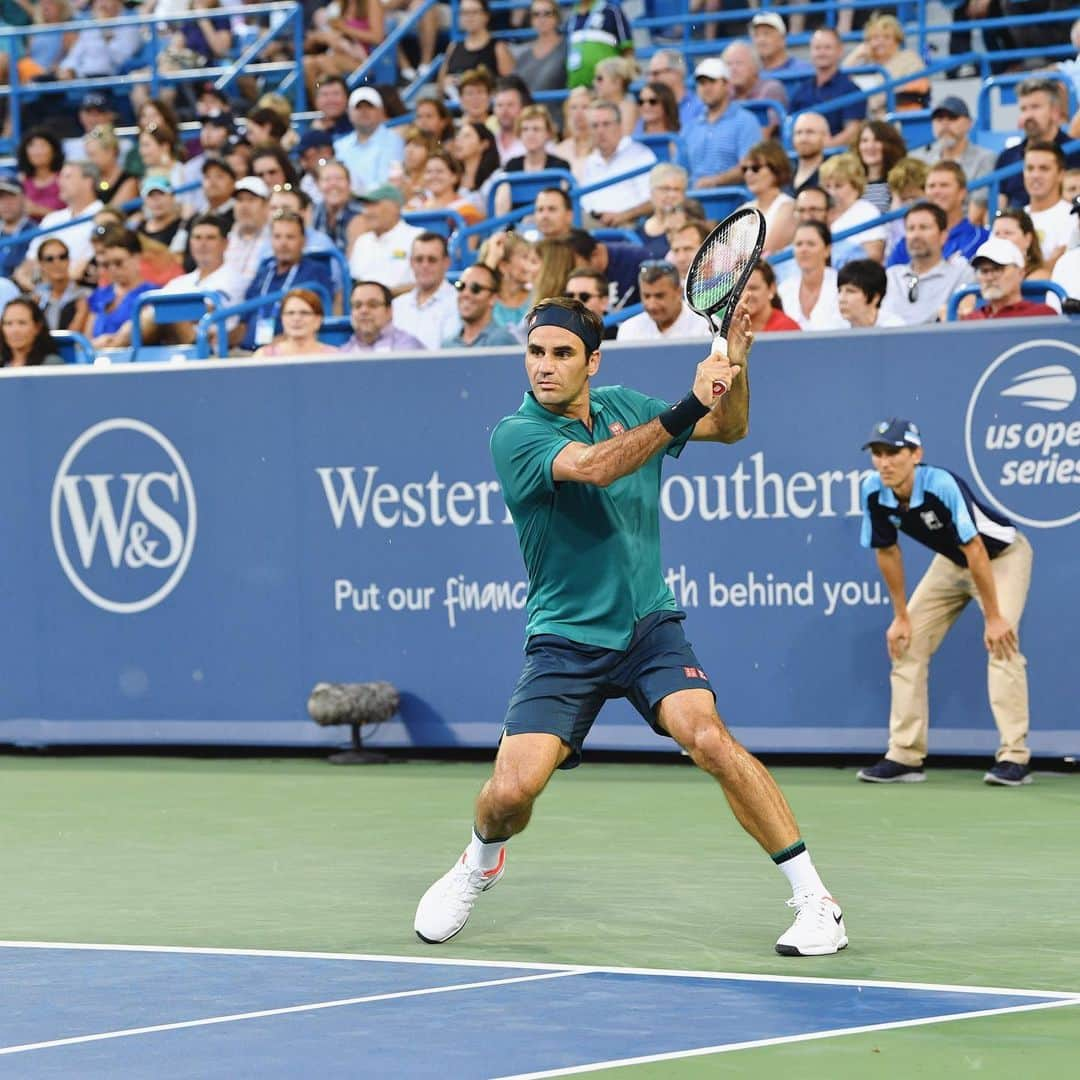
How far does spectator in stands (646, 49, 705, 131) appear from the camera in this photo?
1625cm

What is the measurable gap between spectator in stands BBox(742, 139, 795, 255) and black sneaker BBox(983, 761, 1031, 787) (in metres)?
4.43

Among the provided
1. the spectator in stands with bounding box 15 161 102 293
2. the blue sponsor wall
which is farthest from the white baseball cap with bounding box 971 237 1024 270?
the spectator in stands with bounding box 15 161 102 293

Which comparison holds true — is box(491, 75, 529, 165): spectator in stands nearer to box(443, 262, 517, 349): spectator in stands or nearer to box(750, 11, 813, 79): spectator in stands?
box(750, 11, 813, 79): spectator in stands

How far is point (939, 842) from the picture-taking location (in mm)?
8805

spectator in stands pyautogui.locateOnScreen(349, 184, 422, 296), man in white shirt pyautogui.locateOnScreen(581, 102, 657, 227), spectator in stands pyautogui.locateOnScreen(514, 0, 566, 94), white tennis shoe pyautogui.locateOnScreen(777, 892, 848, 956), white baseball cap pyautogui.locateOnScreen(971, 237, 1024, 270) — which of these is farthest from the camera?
spectator in stands pyautogui.locateOnScreen(514, 0, 566, 94)

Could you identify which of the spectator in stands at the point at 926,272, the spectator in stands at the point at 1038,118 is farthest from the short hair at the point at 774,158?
the spectator in stands at the point at 926,272

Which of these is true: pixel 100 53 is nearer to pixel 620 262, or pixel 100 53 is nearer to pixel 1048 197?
pixel 620 262

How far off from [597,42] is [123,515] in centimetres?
Answer: 706

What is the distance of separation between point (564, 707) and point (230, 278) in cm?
900

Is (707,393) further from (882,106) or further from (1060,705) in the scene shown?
(882,106)

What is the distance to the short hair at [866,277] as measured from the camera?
11.3 m

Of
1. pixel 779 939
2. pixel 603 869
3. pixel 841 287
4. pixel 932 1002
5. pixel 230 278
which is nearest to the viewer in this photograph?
pixel 932 1002

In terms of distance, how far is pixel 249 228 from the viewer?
15.5 m

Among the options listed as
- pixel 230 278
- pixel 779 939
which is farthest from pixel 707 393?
pixel 230 278
